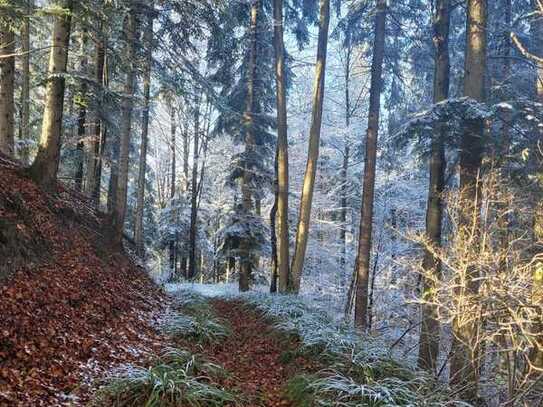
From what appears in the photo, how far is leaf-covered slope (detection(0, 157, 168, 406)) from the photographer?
407 cm

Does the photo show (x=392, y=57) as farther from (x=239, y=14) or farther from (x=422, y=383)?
(x=422, y=383)

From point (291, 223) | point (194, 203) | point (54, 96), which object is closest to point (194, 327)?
point (54, 96)

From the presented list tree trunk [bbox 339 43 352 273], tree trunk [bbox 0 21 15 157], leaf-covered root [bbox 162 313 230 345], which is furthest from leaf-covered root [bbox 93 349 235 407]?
tree trunk [bbox 339 43 352 273]

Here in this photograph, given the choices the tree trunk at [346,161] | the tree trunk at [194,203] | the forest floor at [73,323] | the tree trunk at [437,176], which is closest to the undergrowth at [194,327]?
the forest floor at [73,323]

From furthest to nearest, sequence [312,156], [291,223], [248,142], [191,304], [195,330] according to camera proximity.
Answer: [291,223] < [248,142] < [312,156] < [191,304] < [195,330]

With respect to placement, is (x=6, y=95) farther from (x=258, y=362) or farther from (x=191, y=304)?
(x=258, y=362)

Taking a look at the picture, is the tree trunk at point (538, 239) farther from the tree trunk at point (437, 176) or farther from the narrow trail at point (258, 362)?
the narrow trail at point (258, 362)

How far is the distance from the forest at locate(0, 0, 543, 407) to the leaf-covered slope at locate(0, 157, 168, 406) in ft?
0.11

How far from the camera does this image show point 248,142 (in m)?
15.6

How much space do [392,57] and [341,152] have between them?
23.9ft

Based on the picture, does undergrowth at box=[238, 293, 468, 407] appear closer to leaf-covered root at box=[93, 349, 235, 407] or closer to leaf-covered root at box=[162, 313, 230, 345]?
leaf-covered root at box=[93, 349, 235, 407]

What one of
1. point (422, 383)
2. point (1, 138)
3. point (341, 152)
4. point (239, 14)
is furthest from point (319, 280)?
point (422, 383)

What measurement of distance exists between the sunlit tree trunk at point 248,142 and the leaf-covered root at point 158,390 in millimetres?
10677

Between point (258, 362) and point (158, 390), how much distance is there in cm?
273
